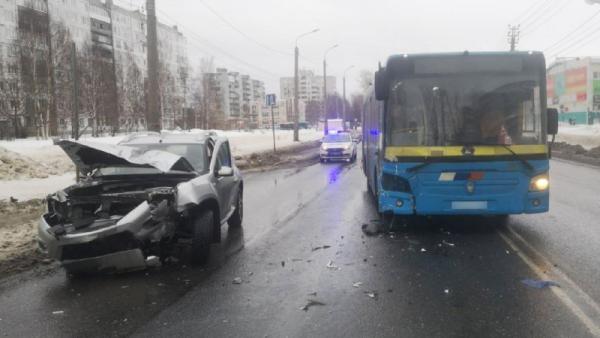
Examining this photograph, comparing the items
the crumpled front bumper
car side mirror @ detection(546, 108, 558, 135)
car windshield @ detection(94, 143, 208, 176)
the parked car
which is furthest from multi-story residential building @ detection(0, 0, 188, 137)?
car side mirror @ detection(546, 108, 558, 135)

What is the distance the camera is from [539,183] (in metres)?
7.60

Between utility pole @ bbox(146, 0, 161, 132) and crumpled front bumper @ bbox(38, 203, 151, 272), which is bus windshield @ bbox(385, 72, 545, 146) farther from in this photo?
utility pole @ bbox(146, 0, 161, 132)

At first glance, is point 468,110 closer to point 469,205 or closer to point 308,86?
point 469,205

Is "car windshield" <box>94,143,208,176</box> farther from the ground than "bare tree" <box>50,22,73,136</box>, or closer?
closer

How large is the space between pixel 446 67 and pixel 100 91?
151 ft

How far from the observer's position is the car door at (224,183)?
24.6 ft

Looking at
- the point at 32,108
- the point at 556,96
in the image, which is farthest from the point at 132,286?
the point at 556,96

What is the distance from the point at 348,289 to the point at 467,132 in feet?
11.4

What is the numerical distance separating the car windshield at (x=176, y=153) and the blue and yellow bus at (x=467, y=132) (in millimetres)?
2759

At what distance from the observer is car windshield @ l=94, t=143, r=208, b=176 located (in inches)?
280

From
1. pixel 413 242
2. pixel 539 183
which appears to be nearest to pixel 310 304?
pixel 413 242

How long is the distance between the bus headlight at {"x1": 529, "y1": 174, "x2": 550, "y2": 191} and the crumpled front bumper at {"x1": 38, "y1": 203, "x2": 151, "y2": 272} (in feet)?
17.6

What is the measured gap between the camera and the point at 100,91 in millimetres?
48469

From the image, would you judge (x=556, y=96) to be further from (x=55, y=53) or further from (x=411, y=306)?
(x=411, y=306)
